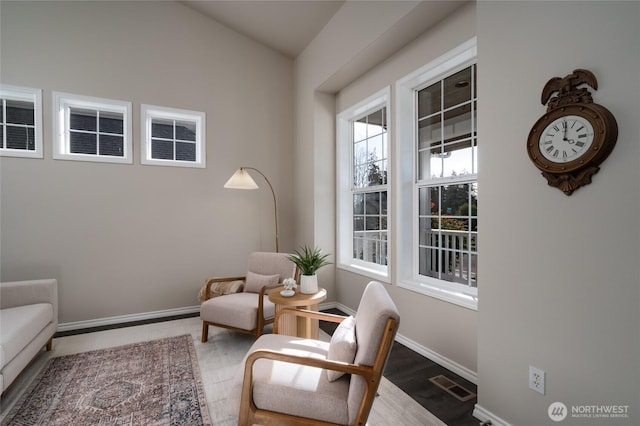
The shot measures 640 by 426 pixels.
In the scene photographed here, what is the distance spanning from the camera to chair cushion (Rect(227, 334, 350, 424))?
1500mm

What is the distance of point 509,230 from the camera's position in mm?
1782

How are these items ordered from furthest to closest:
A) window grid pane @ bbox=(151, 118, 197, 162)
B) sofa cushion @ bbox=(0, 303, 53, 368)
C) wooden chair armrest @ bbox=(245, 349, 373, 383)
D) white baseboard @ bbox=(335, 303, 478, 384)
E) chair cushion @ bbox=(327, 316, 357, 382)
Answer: window grid pane @ bbox=(151, 118, 197, 162)
white baseboard @ bbox=(335, 303, 478, 384)
sofa cushion @ bbox=(0, 303, 53, 368)
chair cushion @ bbox=(327, 316, 357, 382)
wooden chair armrest @ bbox=(245, 349, 373, 383)

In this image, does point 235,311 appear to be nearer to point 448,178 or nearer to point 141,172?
point 141,172

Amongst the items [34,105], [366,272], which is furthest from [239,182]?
[34,105]

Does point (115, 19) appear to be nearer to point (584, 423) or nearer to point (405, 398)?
point (405, 398)

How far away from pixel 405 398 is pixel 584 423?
1.00 metres

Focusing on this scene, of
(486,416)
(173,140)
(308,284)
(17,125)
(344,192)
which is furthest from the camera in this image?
(344,192)

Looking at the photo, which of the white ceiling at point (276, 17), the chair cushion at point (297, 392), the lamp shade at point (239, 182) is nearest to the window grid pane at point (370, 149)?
the white ceiling at point (276, 17)

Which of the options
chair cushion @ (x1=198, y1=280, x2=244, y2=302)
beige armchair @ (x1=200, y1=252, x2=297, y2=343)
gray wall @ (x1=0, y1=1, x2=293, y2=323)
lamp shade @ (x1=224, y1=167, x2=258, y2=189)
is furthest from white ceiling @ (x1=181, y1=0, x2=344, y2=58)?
chair cushion @ (x1=198, y1=280, x2=244, y2=302)

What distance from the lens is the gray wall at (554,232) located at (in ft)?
4.38

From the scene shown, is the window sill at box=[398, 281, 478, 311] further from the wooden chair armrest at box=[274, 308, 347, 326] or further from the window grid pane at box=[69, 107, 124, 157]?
the window grid pane at box=[69, 107, 124, 157]

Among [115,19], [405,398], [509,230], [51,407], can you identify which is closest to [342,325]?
[405,398]

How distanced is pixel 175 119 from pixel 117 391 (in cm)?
314

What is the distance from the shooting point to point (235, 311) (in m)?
2.93
